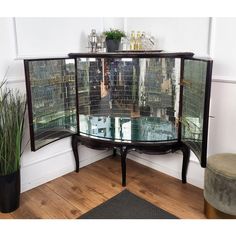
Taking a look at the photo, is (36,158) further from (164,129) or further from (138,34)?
(138,34)

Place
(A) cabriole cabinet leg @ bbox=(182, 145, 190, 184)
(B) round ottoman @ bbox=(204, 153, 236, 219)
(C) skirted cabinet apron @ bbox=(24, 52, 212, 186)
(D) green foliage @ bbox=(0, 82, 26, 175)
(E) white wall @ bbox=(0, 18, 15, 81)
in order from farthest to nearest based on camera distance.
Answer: (A) cabriole cabinet leg @ bbox=(182, 145, 190, 184) → (C) skirted cabinet apron @ bbox=(24, 52, 212, 186) → (E) white wall @ bbox=(0, 18, 15, 81) → (D) green foliage @ bbox=(0, 82, 26, 175) → (B) round ottoman @ bbox=(204, 153, 236, 219)

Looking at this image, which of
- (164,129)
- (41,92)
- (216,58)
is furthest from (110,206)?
(216,58)

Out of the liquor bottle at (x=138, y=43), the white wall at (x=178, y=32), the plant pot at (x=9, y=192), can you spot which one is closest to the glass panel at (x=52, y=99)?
the plant pot at (x=9, y=192)

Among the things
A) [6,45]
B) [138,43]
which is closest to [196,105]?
[138,43]

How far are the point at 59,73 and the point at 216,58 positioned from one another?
135 cm

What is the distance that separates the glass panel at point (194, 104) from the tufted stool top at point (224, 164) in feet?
0.41

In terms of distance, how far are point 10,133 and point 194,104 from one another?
1.43 meters

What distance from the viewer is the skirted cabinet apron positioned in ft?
6.97

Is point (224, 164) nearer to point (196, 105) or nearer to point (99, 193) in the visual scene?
point (196, 105)

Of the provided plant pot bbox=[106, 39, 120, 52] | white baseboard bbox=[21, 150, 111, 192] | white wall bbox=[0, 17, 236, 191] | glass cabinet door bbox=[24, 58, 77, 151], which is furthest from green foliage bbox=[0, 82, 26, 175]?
plant pot bbox=[106, 39, 120, 52]

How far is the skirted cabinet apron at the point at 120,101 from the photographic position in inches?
83.6

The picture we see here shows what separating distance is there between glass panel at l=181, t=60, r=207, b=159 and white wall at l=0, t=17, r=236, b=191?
18cm

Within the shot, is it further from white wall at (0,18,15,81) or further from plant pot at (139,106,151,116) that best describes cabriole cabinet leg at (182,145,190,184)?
white wall at (0,18,15,81)
